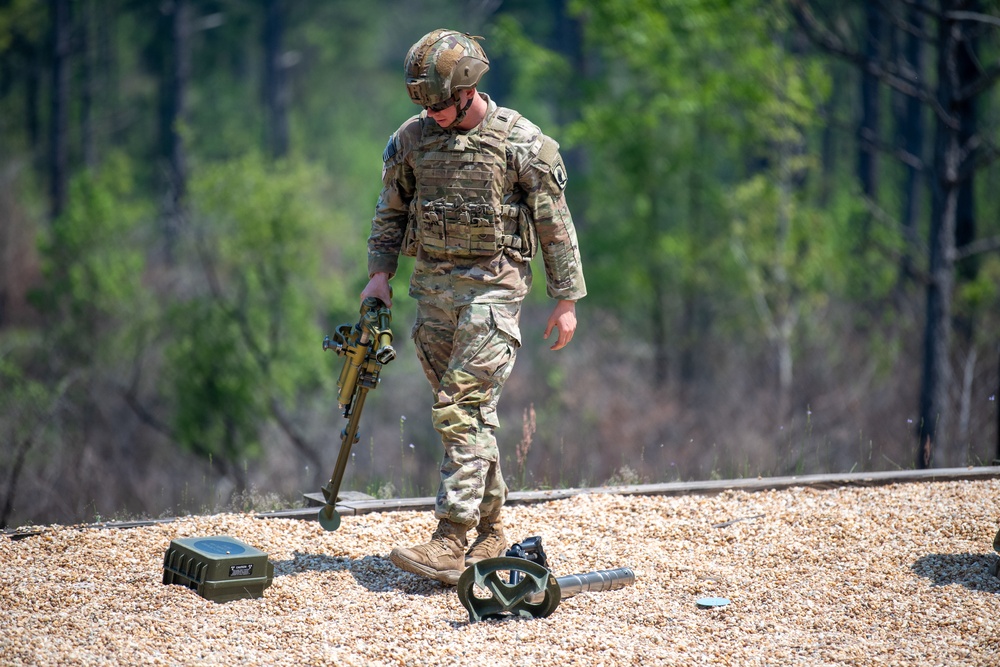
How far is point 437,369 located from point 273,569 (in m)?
1.10

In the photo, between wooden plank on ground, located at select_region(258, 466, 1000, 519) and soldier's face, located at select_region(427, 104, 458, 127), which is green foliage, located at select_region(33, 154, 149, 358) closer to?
wooden plank on ground, located at select_region(258, 466, 1000, 519)

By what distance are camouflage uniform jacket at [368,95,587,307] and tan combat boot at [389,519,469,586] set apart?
3.19 feet

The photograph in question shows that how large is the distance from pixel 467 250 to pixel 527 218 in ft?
1.06

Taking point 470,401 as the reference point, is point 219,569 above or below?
below

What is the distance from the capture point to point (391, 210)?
4.89 m

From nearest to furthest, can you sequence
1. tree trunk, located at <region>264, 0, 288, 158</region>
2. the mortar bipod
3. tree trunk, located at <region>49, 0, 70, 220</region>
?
the mortar bipod
tree trunk, located at <region>49, 0, 70, 220</region>
tree trunk, located at <region>264, 0, 288, 158</region>

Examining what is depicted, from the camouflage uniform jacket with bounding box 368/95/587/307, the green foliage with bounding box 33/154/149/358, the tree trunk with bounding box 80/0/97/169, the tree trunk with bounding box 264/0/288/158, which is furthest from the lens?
the tree trunk with bounding box 264/0/288/158

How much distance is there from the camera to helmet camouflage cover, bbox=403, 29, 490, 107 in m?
4.38

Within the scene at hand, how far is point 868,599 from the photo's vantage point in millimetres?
4422

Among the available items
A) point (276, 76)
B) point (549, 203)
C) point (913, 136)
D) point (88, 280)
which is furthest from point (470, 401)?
point (276, 76)

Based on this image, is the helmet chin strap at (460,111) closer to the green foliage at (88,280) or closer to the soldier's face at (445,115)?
the soldier's face at (445,115)

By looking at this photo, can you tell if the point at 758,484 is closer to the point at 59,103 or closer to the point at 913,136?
the point at 913,136

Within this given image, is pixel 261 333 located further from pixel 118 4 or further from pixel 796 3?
pixel 118 4

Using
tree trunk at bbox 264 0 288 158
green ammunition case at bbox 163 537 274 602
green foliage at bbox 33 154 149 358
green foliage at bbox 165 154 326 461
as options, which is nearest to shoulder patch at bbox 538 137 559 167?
green ammunition case at bbox 163 537 274 602
